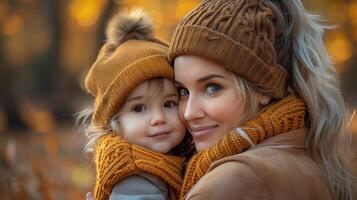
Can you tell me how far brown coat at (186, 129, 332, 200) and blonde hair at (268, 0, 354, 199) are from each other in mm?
141

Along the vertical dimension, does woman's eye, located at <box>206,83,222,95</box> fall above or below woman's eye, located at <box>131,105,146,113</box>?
above

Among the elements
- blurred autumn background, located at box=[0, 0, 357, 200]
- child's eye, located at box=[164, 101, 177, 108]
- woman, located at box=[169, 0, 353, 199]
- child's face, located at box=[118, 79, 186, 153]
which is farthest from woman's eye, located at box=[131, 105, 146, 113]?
blurred autumn background, located at box=[0, 0, 357, 200]

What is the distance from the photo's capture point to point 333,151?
10.7 feet

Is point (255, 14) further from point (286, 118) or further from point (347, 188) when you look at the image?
point (347, 188)

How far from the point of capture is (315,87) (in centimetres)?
328

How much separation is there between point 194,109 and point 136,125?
0.42m

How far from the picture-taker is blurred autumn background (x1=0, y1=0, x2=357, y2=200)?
11215 mm

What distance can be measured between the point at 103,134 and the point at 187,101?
54 centimetres

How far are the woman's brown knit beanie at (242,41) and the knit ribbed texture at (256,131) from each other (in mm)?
→ 95

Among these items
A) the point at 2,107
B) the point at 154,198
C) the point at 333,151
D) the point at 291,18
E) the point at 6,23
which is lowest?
the point at 2,107

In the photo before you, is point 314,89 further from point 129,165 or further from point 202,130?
point 129,165

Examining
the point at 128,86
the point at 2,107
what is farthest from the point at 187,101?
the point at 2,107

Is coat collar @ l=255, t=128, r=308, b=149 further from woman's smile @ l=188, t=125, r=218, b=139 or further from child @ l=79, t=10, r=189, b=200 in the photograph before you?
child @ l=79, t=10, r=189, b=200

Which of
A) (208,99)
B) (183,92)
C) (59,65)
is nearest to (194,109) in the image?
(208,99)
